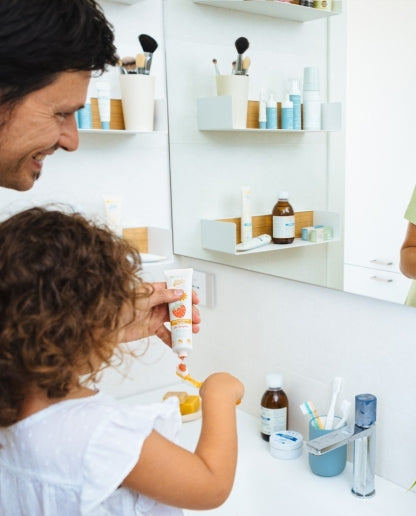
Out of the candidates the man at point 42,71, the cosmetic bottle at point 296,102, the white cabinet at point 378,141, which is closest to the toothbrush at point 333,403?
the white cabinet at point 378,141

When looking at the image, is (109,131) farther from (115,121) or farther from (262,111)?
(262,111)

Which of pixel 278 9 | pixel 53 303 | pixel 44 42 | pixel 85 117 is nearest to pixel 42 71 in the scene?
pixel 44 42

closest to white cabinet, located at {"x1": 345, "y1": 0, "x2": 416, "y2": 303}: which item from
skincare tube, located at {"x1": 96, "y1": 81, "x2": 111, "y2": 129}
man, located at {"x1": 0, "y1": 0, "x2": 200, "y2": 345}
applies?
man, located at {"x1": 0, "y1": 0, "x2": 200, "y2": 345}

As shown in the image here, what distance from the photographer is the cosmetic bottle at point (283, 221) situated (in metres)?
1.41

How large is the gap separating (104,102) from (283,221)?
1.71 ft

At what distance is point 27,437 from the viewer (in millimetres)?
840

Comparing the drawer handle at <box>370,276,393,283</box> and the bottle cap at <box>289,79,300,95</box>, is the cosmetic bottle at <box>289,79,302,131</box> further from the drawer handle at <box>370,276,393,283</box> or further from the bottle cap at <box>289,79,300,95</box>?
the drawer handle at <box>370,276,393,283</box>

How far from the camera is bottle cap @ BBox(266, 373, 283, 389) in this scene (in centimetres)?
141

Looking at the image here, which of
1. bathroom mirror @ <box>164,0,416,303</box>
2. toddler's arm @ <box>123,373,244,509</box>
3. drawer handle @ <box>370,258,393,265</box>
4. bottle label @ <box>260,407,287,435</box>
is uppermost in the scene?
bathroom mirror @ <box>164,0,416,303</box>

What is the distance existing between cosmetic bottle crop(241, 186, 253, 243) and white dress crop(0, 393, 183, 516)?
698mm

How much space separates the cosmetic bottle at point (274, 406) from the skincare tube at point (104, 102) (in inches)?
28.3

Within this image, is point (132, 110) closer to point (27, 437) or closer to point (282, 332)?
point (282, 332)

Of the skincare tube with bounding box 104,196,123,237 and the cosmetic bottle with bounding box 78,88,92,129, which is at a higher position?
the cosmetic bottle with bounding box 78,88,92,129

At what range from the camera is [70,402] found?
87cm
